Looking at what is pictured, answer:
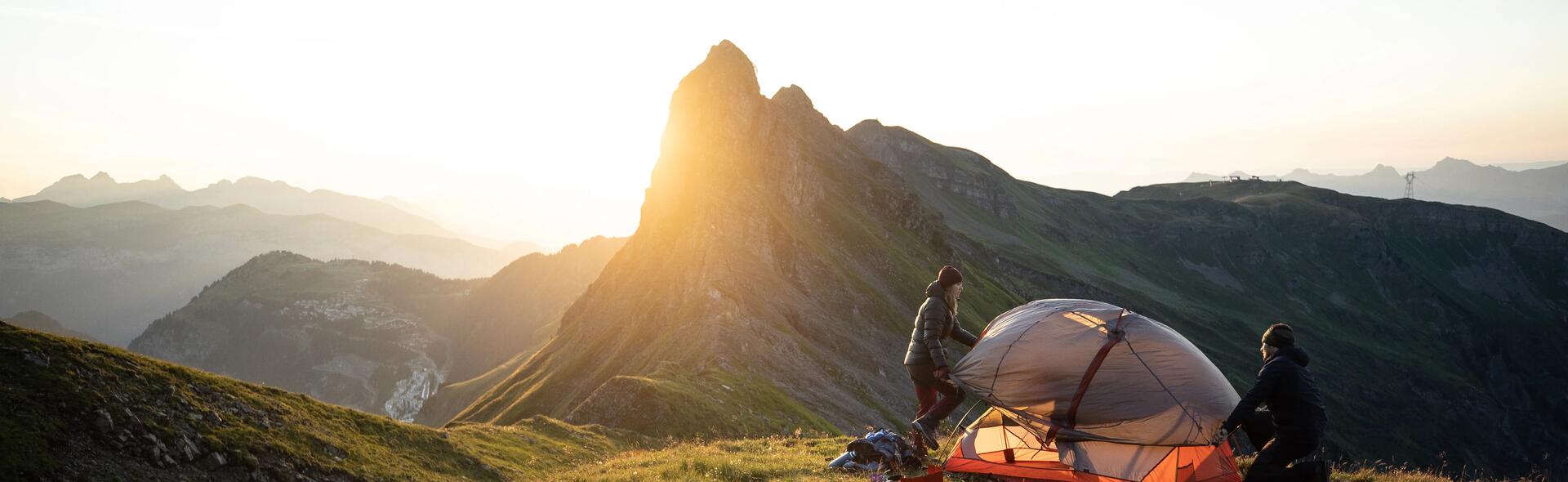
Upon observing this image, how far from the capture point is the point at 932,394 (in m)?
15.8

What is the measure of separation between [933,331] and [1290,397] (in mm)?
5948

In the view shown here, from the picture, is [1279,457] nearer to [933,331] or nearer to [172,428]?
[933,331]

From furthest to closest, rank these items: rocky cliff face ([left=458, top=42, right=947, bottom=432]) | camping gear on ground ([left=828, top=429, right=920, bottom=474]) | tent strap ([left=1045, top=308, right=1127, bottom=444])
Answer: rocky cliff face ([left=458, top=42, right=947, bottom=432]) → camping gear on ground ([left=828, top=429, right=920, bottom=474]) → tent strap ([left=1045, top=308, right=1127, bottom=444])

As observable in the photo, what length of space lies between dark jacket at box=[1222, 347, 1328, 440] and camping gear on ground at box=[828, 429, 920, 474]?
5647mm

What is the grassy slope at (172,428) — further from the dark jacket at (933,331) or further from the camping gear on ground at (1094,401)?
the camping gear on ground at (1094,401)

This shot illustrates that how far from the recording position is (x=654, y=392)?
36.6m

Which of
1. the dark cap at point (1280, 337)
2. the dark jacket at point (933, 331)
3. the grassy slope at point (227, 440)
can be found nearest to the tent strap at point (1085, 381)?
the dark jacket at point (933, 331)

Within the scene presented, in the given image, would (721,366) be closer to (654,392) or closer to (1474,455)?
(654,392)

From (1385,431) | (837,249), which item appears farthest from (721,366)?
(1385,431)

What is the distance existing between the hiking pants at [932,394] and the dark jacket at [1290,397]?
4.85 metres

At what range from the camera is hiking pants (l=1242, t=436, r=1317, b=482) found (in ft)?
39.3

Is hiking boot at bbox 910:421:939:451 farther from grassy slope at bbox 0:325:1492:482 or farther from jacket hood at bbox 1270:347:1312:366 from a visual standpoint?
jacket hood at bbox 1270:347:1312:366

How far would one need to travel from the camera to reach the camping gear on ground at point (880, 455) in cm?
1474

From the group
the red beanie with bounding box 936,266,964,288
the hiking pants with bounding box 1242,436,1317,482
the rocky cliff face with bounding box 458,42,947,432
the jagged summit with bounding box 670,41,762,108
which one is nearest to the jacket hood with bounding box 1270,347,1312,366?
the hiking pants with bounding box 1242,436,1317,482
